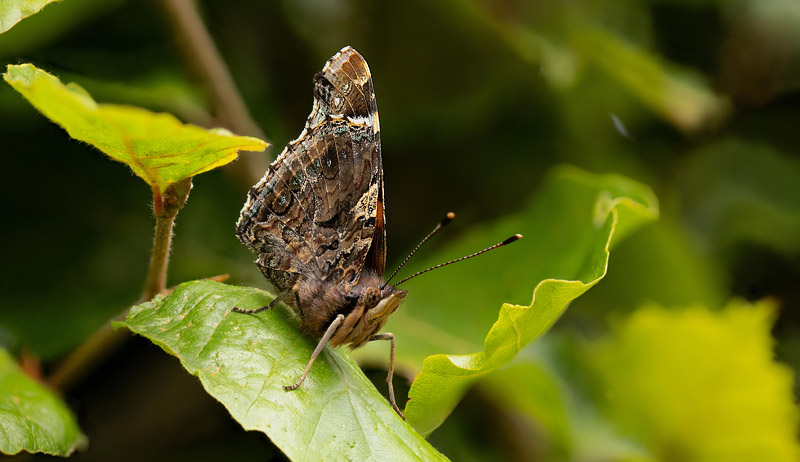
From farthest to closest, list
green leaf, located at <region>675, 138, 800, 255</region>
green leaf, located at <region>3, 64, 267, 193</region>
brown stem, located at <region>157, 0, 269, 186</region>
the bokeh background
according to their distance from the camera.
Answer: green leaf, located at <region>675, 138, 800, 255</region>, the bokeh background, brown stem, located at <region>157, 0, 269, 186</region>, green leaf, located at <region>3, 64, 267, 193</region>

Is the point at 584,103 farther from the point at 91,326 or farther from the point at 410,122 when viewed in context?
the point at 91,326

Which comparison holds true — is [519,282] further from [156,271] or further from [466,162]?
[156,271]

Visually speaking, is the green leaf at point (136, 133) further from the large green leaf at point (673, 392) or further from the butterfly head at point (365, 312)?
the large green leaf at point (673, 392)

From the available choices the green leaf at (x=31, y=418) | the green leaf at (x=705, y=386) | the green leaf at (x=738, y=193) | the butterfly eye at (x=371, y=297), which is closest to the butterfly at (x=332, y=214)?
the butterfly eye at (x=371, y=297)

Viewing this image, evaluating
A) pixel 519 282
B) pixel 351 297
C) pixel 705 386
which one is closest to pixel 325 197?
pixel 351 297

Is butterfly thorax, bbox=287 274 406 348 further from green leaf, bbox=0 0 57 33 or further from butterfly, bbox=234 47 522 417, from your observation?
green leaf, bbox=0 0 57 33

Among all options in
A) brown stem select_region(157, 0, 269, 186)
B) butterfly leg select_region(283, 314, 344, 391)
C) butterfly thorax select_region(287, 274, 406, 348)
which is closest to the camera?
butterfly leg select_region(283, 314, 344, 391)

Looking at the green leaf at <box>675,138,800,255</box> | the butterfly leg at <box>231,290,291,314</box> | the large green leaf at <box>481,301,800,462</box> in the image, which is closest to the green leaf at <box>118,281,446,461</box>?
the butterfly leg at <box>231,290,291,314</box>

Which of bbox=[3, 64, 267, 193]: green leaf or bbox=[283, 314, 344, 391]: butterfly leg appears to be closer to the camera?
bbox=[3, 64, 267, 193]: green leaf
